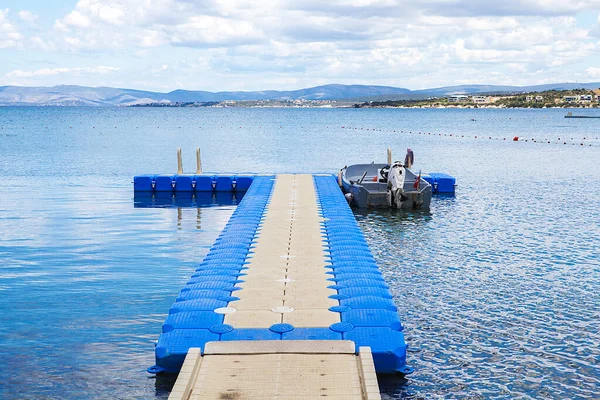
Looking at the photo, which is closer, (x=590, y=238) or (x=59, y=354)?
(x=59, y=354)

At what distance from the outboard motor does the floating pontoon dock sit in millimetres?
8745

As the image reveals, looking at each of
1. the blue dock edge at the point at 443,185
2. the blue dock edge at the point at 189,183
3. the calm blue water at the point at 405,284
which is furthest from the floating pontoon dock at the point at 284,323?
the blue dock edge at the point at 189,183

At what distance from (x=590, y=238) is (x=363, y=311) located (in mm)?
12391

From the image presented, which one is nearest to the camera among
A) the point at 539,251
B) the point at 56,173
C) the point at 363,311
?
the point at 363,311

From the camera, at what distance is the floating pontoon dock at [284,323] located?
865cm

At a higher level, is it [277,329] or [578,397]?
[277,329]

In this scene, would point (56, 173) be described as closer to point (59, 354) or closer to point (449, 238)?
point (449, 238)

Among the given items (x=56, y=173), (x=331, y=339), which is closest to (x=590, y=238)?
(x=331, y=339)

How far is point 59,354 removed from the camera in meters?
11.7

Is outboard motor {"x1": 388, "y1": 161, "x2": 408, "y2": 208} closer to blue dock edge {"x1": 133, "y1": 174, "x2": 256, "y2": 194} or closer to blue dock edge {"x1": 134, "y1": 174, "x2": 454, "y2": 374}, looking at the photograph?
blue dock edge {"x1": 134, "y1": 174, "x2": 454, "y2": 374}

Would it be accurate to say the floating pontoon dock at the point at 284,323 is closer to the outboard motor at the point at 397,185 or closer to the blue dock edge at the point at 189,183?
the outboard motor at the point at 397,185

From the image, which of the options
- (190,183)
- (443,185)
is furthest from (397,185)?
(190,183)

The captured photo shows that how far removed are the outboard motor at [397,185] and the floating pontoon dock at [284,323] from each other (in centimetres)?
874

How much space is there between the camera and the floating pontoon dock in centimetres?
865
